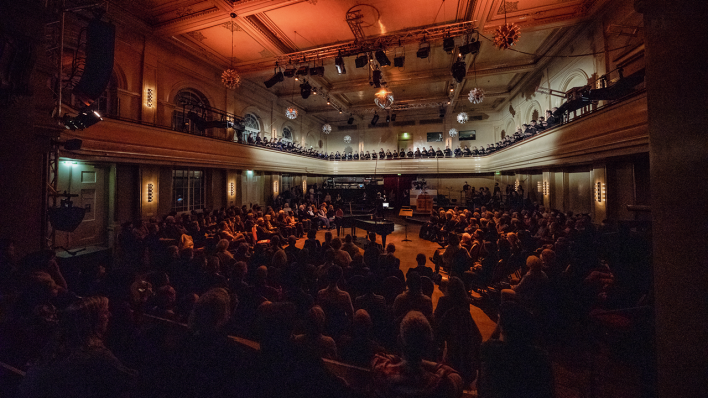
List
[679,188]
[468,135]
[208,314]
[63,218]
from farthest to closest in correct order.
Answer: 1. [468,135]
2. [63,218]
3. [208,314]
4. [679,188]

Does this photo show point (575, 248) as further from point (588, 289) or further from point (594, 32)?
point (594, 32)

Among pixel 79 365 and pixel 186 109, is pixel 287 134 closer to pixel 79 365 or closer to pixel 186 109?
pixel 186 109

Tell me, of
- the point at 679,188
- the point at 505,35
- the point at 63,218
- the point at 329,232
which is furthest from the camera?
the point at 505,35

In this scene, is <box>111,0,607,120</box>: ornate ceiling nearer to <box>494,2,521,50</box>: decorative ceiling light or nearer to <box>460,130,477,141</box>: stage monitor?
<box>494,2,521,50</box>: decorative ceiling light

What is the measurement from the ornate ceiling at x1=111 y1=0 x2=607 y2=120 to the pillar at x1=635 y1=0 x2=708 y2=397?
27.1 feet

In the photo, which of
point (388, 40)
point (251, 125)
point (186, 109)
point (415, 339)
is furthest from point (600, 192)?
point (251, 125)

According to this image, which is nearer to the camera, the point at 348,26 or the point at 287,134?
the point at 348,26

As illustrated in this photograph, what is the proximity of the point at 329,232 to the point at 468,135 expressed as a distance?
20.5 meters

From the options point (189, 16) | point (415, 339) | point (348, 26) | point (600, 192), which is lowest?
point (415, 339)

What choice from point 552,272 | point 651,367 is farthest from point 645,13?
point 552,272

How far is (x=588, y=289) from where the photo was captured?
3605mm

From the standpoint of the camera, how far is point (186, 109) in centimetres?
1162

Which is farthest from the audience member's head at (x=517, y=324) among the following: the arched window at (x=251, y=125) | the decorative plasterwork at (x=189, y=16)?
the arched window at (x=251, y=125)

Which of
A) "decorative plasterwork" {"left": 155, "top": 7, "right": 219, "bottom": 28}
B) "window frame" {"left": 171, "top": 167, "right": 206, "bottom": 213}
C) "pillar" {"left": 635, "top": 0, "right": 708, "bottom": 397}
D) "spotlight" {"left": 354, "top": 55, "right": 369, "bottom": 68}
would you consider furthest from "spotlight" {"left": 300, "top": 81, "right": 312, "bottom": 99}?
"pillar" {"left": 635, "top": 0, "right": 708, "bottom": 397}
